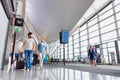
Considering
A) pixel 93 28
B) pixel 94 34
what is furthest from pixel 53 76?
pixel 93 28

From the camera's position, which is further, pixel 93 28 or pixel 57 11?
pixel 93 28

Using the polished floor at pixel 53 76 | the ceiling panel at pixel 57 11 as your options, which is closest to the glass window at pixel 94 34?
the ceiling panel at pixel 57 11

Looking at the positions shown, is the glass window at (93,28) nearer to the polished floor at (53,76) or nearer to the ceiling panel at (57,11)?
the ceiling panel at (57,11)

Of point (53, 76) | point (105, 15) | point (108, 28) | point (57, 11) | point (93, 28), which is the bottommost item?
point (53, 76)

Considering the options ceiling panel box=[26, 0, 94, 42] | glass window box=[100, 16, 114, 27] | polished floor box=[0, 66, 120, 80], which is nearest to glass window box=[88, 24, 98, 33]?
glass window box=[100, 16, 114, 27]

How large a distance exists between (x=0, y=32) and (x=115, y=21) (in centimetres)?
1005

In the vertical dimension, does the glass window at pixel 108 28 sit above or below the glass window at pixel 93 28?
below

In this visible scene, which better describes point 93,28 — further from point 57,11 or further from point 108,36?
point 57,11

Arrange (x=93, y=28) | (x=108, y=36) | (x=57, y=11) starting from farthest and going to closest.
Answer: (x=93, y=28), (x=57, y=11), (x=108, y=36)

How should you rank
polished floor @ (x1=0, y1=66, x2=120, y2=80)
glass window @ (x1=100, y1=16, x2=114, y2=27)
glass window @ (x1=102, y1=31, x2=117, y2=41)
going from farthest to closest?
glass window @ (x1=100, y1=16, x2=114, y2=27) < glass window @ (x1=102, y1=31, x2=117, y2=41) < polished floor @ (x1=0, y1=66, x2=120, y2=80)

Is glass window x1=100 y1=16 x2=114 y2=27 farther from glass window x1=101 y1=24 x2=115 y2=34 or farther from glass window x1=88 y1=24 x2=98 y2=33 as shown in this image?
glass window x1=88 y1=24 x2=98 y2=33

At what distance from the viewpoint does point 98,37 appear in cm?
1279

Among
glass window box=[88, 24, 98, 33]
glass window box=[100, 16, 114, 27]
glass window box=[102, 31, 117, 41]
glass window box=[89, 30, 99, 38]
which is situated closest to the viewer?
glass window box=[102, 31, 117, 41]

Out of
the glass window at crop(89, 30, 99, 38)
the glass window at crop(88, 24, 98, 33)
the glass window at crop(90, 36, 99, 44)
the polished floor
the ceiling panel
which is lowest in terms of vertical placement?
the polished floor
